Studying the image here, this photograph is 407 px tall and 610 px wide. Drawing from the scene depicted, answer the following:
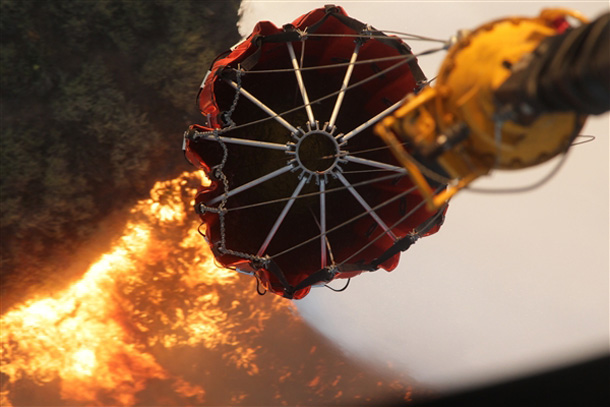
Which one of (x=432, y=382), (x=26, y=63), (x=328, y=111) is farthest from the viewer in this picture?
(x=432, y=382)

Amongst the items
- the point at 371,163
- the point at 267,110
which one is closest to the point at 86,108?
the point at 267,110

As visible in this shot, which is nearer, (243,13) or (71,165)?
(71,165)

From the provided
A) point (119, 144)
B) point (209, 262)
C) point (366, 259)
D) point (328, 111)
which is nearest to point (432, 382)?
point (366, 259)

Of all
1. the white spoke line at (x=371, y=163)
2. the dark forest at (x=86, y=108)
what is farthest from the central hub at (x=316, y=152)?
the dark forest at (x=86, y=108)

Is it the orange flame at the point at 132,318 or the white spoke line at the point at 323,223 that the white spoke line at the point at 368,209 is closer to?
the white spoke line at the point at 323,223

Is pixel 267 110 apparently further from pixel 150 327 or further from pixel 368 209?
pixel 150 327

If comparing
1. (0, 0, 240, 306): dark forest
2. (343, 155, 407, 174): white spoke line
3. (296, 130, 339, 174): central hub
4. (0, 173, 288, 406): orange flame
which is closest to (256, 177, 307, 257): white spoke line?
(296, 130, 339, 174): central hub

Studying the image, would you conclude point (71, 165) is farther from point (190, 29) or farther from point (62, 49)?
point (190, 29)
